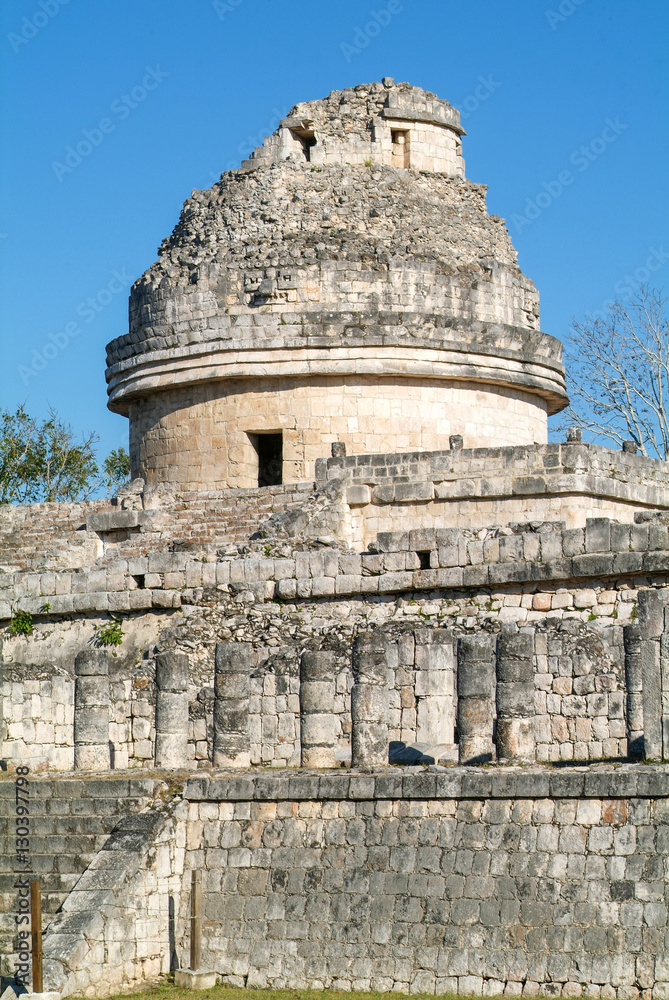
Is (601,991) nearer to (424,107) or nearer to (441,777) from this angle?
(441,777)

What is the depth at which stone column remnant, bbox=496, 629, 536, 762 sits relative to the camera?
43.8 ft

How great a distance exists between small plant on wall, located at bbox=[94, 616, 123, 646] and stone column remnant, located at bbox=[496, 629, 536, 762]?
6305 millimetres

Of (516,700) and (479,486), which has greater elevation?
(479,486)

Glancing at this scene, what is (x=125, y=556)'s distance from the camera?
65.9 ft

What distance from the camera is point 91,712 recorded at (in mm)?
15359

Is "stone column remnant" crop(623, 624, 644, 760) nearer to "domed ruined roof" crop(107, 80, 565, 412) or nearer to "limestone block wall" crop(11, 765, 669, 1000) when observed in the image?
"limestone block wall" crop(11, 765, 669, 1000)

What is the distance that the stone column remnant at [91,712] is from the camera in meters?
15.3

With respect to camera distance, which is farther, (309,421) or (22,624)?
(309,421)

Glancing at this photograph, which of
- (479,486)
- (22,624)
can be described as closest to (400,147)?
(479,486)

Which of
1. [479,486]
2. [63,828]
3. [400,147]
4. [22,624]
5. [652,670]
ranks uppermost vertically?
[400,147]

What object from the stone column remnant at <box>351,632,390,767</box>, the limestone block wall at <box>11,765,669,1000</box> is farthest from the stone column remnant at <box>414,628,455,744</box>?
the limestone block wall at <box>11,765,669,1000</box>

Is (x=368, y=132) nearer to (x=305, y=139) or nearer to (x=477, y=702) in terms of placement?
(x=305, y=139)

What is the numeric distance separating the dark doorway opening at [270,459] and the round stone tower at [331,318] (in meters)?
0.02

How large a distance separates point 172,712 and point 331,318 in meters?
8.99
